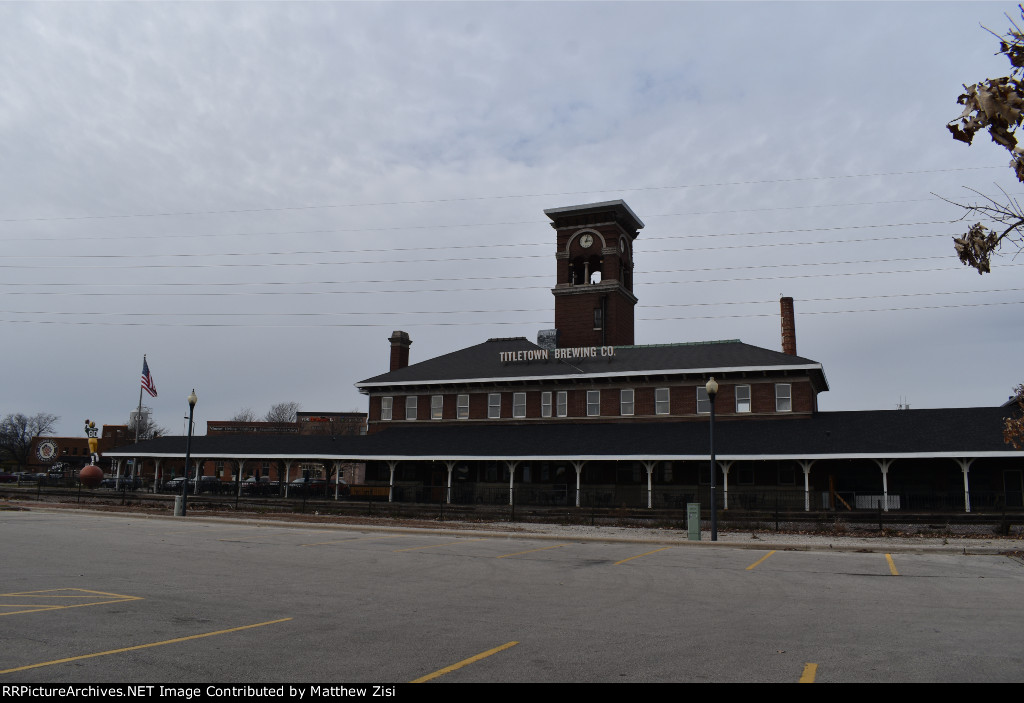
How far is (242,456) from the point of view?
166 feet

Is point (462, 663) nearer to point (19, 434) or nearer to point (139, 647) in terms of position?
point (139, 647)

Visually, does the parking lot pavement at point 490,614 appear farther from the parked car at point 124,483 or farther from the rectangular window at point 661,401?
the parked car at point 124,483

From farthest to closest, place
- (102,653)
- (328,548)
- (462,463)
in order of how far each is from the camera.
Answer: (462,463), (328,548), (102,653)

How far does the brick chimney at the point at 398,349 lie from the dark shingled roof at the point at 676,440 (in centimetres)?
987

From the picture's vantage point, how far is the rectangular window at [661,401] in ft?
157

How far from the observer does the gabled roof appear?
46.4 meters

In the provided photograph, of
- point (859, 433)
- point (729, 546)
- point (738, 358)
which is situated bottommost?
point (729, 546)

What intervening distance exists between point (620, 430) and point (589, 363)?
22.1 ft

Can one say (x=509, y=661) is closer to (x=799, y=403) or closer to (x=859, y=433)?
(x=859, y=433)

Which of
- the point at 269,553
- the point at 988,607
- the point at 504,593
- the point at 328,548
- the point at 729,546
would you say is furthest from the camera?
the point at 729,546

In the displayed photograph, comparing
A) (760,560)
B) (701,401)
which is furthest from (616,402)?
(760,560)

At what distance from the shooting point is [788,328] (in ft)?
177

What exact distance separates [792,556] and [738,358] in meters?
27.6
